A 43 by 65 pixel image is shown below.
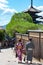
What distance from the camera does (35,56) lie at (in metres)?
22.1

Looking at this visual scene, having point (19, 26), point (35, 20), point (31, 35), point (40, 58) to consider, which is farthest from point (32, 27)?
point (40, 58)

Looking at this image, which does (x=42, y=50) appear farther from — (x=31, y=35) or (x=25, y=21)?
(x=25, y=21)

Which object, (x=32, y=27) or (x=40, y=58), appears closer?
(x=40, y=58)

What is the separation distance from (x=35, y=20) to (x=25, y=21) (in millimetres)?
13620

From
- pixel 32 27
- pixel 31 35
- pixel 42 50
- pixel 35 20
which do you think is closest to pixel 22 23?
pixel 32 27

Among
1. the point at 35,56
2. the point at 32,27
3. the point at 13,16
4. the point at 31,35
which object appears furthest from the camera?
the point at 13,16

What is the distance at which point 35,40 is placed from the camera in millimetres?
22203

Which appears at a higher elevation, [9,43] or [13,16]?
[13,16]

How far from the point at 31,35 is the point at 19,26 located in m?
31.9

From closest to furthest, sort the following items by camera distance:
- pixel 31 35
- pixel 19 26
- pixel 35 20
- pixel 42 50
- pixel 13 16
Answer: pixel 42 50 < pixel 31 35 < pixel 19 26 < pixel 13 16 < pixel 35 20

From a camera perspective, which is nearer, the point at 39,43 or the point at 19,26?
the point at 39,43

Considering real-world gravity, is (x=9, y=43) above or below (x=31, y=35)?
below

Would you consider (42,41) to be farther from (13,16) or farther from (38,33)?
(13,16)

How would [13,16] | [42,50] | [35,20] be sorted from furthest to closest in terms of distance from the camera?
[35,20]
[13,16]
[42,50]
